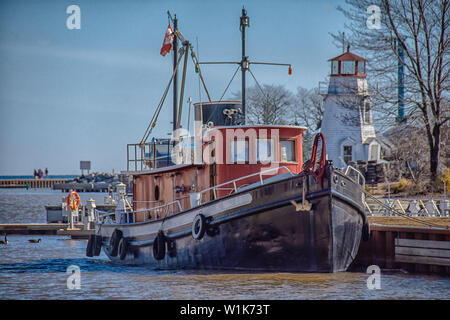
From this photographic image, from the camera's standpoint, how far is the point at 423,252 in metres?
17.1

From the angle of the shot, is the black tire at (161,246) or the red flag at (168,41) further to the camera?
the red flag at (168,41)

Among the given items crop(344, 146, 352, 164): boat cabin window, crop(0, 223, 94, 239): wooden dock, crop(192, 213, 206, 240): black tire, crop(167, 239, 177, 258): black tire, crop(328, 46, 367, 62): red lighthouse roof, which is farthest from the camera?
crop(344, 146, 352, 164): boat cabin window

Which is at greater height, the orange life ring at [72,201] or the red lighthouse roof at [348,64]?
the red lighthouse roof at [348,64]

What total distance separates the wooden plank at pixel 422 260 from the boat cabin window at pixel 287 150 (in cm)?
387

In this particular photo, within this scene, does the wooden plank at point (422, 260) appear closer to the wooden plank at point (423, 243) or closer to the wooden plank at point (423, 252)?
the wooden plank at point (423, 252)

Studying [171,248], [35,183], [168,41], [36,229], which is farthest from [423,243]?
[35,183]

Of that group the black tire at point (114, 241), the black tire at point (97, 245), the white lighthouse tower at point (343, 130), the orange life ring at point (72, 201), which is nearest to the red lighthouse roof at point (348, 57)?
the white lighthouse tower at point (343, 130)

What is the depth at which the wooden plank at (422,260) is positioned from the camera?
16.6 m

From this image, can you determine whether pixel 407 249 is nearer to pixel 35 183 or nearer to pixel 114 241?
pixel 114 241

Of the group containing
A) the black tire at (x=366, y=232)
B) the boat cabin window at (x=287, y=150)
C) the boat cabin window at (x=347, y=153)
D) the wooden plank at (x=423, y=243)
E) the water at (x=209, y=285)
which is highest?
the boat cabin window at (x=347, y=153)

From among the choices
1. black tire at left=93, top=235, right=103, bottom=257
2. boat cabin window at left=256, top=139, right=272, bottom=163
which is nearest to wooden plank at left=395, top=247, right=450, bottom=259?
boat cabin window at left=256, top=139, right=272, bottom=163

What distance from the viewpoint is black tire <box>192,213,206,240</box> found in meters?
17.0

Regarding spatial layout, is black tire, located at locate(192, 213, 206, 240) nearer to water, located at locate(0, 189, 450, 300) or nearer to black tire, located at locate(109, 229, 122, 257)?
water, located at locate(0, 189, 450, 300)
